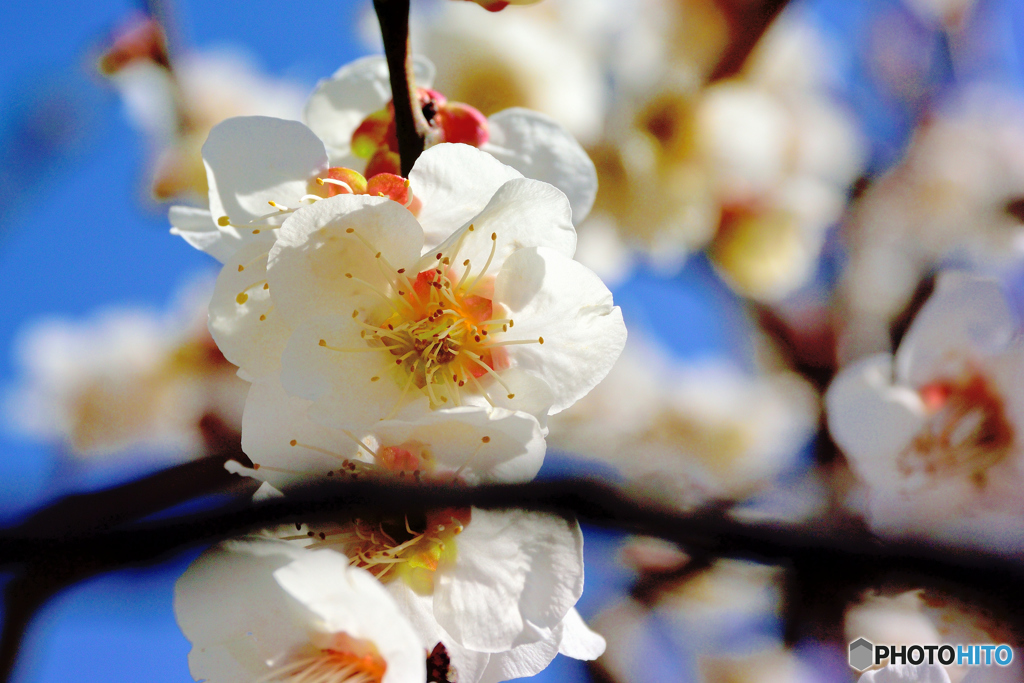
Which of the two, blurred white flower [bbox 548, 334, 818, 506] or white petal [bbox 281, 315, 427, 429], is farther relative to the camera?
blurred white flower [bbox 548, 334, 818, 506]

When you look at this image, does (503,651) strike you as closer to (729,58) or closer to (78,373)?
(729,58)

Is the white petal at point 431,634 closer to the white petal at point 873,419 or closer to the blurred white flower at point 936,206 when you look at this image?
the white petal at point 873,419

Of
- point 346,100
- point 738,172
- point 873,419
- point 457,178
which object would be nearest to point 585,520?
point 457,178

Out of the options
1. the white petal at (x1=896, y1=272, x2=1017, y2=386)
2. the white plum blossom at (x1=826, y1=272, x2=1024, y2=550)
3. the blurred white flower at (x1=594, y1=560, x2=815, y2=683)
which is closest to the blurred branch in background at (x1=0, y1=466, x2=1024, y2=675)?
the white plum blossom at (x1=826, y1=272, x2=1024, y2=550)

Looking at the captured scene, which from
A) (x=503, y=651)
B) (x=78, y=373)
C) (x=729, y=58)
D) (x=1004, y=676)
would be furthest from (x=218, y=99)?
(x=1004, y=676)

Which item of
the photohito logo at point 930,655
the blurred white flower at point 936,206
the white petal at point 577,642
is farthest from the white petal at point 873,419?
the blurred white flower at point 936,206

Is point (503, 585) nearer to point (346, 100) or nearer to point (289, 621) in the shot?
point (289, 621)

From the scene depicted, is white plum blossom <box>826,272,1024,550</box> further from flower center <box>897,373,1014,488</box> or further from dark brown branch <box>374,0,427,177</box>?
dark brown branch <box>374,0,427,177</box>

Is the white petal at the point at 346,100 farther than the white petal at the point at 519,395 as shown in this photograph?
Yes
